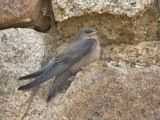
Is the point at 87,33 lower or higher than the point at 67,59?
higher

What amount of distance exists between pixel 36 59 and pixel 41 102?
1.45 feet

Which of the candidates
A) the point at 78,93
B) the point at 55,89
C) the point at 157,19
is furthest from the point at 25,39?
the point at 157,19

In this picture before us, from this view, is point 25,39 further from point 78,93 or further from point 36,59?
point 78,93

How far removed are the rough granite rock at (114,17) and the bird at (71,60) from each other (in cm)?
14

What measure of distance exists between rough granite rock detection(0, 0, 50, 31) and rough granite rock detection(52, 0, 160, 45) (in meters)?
0.20

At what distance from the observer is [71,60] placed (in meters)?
3.31

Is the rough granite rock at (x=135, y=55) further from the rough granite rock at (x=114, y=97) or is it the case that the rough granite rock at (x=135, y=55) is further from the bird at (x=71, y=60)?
the rough granite rock at (x=114, y=97)

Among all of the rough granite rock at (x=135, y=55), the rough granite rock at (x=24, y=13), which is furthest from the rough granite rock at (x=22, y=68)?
the rough granite rock at (x=135, y=55)

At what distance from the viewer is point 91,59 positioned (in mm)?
3406

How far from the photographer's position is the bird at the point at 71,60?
2957 millimetres

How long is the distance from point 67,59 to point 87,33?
1.32 feet

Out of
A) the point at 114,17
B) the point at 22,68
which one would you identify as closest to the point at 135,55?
the point at 114,17

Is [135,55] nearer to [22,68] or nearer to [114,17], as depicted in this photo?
[114,17]

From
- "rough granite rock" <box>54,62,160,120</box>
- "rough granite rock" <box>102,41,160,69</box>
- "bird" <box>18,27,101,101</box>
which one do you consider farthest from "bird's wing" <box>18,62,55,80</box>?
"rough granite rock" <box>102,41,160,69</box>
